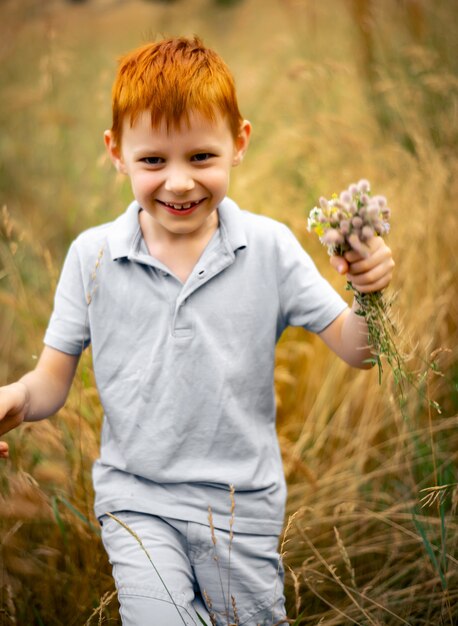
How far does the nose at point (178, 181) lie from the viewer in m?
1.50

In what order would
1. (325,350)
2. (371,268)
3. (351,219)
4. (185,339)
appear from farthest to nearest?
(325,350)
(185,339)
(371,268)
(351,219)

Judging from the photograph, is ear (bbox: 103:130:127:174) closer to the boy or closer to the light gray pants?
the boy

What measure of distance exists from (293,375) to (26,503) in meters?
1.11

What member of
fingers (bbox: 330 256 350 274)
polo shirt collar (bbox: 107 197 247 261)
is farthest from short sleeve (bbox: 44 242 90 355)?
fingers (bbox: 330 256 350 274)

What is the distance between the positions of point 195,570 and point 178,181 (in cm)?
87

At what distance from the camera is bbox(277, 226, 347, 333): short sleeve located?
1.66 metres

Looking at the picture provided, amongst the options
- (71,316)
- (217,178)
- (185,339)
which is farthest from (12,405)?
(217,178)

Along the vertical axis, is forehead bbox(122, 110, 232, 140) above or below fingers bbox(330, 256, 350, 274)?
above

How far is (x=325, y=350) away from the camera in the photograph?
2.64 meters

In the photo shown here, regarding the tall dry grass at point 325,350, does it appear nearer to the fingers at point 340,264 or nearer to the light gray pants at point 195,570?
the light gray pants at point 195,570

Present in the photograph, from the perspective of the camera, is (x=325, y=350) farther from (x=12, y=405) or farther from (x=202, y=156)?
(x=12, y=405)

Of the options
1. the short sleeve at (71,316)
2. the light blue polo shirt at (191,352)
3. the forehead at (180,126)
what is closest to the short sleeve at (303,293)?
the light blue polo shirt at (191,352)

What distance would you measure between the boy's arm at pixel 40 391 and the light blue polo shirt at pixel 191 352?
42 mm

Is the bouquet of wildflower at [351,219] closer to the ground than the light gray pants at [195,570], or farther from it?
farther from it
